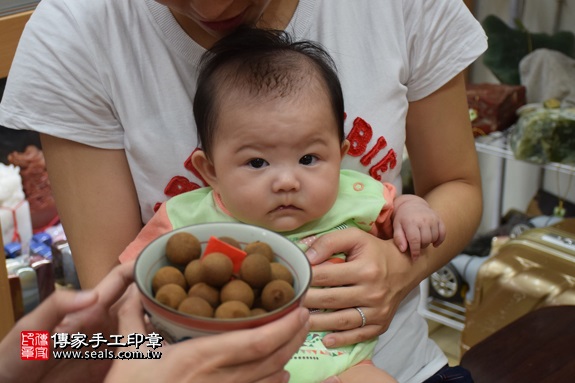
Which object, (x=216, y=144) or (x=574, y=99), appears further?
(x=574, y=99)

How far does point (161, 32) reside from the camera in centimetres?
116

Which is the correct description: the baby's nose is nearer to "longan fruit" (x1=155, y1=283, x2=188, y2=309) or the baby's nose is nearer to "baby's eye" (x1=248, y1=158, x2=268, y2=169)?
"baby's eye" (x1=248, y1=158, x2=268, y2=169)

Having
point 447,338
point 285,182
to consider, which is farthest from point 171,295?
point 447,338

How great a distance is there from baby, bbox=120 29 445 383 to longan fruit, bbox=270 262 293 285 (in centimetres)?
33

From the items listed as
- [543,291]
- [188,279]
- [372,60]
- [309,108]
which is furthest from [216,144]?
[543,291]

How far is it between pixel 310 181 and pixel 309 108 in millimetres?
111

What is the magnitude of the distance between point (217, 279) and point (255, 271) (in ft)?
0.12

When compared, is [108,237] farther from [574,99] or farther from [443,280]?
[574,99]

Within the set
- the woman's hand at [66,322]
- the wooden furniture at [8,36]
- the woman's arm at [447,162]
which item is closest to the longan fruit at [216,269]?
the woman's hand at [66,322]

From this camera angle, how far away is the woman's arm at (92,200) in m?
1.16

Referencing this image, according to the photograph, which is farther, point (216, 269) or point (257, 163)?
point (257, 163)

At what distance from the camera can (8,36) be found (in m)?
1.87

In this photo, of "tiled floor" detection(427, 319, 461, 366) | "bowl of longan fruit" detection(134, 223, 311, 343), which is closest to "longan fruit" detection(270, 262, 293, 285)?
"bowl of longan fruit" detection(134, 223, 311, 343)

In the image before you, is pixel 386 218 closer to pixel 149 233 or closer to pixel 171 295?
pixel 149 233
